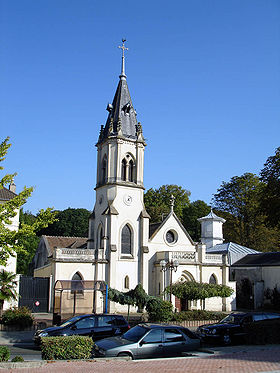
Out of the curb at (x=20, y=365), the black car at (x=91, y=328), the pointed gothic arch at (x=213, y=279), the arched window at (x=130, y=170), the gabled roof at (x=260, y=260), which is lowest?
the curb at (x=20, y=365)

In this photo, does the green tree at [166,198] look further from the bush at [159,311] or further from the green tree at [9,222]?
the green tree at [9,222]

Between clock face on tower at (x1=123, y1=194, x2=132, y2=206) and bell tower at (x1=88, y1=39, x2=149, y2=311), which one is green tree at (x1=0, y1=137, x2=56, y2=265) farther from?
clock face on tower at (x1=123, y1=194, x2=132, y2=206)

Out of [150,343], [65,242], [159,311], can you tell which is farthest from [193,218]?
[150,343]

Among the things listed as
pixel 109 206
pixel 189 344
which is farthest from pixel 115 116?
pixel 189 344

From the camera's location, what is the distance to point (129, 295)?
1029 inches

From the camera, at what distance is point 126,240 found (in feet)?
123

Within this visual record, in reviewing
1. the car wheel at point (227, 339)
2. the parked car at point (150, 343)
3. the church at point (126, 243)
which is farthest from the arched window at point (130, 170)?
the parked car at point (150, 343)

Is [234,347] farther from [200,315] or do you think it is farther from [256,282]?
[256,282]

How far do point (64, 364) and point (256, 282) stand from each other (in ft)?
105

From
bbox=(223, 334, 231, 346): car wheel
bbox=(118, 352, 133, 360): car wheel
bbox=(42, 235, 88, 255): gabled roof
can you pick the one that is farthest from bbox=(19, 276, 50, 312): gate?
bbox=(118, 352, 133, 360): car wheel

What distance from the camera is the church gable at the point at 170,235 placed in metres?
39.0

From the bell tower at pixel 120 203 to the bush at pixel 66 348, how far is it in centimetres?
2113

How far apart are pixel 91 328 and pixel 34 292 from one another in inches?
649

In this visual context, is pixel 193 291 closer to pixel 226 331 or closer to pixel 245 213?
pixel 226 331
